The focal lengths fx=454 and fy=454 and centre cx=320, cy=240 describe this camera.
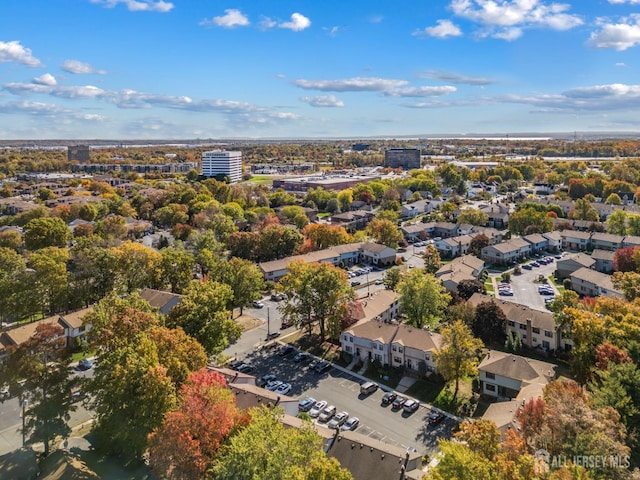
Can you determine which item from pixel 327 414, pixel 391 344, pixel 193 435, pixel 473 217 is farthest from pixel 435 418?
pixel 473 217

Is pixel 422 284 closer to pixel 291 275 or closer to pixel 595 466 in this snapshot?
pixel 291 275

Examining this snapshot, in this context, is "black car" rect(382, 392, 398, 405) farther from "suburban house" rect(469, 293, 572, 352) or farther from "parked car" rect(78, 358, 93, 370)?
"parked car" rect(78, 358, 93, 370)

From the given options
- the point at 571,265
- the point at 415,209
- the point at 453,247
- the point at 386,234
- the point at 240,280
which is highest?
the point at 415,209

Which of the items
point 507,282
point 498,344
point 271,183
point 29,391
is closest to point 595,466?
point 498,344

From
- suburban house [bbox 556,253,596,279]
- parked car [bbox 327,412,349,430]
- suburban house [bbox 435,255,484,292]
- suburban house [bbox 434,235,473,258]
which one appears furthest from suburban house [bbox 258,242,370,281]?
parked car [bbox 327,412,349,430]

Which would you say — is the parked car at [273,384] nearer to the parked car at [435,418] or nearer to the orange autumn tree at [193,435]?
the orange autumn tree at [193,435]

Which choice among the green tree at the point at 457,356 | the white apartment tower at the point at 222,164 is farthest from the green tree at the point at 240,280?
the white apartment tower at the point at 222,164

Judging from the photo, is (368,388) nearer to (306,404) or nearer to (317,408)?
(317,408)
